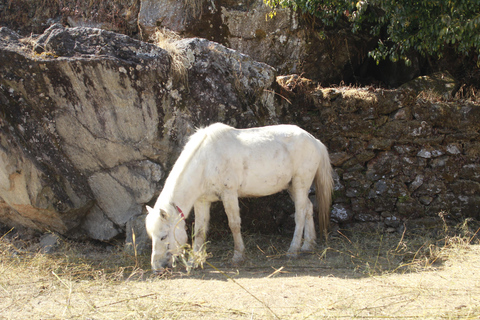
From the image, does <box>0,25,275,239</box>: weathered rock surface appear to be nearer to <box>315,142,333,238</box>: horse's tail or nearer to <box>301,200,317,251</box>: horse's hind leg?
<box>315,142,333,238</box>: horse's tail

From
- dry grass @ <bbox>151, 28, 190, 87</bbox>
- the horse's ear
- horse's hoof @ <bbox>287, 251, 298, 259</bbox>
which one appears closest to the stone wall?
horse's hoof @ <bbox>287, 251, 298, 259</bbox>

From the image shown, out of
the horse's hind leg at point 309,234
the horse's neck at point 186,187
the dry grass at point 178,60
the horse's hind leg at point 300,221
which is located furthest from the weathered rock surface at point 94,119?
the horse's hind leg at point 309,234

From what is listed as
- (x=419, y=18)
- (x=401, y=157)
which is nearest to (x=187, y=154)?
(x=401, y=157)

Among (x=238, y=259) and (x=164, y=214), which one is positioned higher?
(x=164, y=214)

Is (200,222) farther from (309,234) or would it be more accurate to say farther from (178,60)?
(178,60)

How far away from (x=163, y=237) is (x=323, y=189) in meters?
2.47

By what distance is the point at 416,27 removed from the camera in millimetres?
6738

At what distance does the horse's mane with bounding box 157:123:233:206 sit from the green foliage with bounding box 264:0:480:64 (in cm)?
338

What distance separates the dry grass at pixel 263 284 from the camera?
124 inches

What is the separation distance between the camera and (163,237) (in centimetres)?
429

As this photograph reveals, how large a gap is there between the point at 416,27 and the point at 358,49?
1409 millimetres

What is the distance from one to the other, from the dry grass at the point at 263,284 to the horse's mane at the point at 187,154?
37.5 inches

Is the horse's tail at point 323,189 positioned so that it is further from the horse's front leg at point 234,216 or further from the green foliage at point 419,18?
the green foliage at point 419,18

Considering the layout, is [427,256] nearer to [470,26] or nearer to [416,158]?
[416,158]
